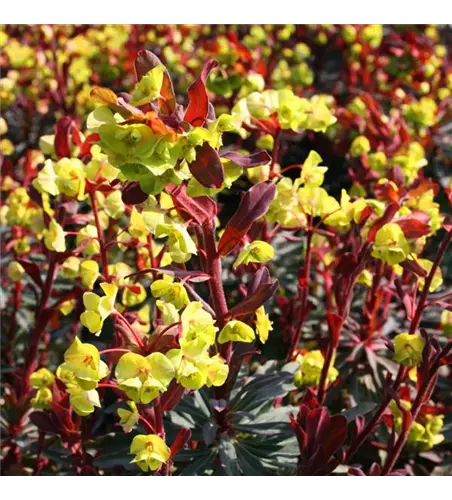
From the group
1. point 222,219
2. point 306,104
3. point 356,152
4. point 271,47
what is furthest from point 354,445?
point 271,47

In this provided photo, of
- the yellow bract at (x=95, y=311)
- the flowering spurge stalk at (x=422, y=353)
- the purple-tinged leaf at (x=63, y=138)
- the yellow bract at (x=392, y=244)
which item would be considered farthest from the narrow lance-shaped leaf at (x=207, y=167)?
the purple-tinged leaf at (x=63, y=138)

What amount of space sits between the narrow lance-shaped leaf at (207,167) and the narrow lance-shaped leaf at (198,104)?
0.15 feet

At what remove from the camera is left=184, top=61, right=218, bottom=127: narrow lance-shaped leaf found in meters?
1.14

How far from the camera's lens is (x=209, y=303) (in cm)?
159

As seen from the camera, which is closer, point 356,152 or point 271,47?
point 356,152

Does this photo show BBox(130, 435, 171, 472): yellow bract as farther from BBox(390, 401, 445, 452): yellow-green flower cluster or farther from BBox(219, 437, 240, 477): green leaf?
BBox(390, 401, 445, 452): yellow-green flower cluster

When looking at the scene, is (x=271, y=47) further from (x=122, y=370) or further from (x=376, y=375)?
(x=122, y=370)

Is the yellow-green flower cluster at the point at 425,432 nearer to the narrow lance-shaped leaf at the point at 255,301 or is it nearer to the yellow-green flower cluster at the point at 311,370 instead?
the yellow-green flower cluster at the point at 311,370

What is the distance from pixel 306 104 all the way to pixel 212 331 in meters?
0.71

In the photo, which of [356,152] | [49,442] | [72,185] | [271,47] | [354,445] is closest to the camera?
[72,185]

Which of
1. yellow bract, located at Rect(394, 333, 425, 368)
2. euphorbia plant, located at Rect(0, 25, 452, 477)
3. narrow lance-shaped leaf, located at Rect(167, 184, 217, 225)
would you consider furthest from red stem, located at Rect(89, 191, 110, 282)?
yellow bract, located at Rect(394, 333, 425, 368)

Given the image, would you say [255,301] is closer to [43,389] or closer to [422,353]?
[422,353]

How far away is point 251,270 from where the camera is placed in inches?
65.3

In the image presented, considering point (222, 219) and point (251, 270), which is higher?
point (251, 270)
